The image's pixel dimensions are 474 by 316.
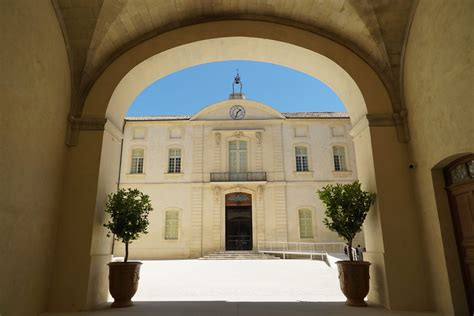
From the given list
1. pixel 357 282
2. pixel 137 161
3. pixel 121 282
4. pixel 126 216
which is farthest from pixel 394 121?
pixel 137 161

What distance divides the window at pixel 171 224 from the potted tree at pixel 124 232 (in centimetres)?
1313

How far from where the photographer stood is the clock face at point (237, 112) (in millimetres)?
19681

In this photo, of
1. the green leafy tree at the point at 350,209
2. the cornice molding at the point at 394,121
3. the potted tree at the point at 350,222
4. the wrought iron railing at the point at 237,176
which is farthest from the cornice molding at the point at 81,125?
the wrought iron railing at the point at 237,176

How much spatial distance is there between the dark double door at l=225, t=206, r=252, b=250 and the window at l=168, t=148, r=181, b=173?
3730 millimetres

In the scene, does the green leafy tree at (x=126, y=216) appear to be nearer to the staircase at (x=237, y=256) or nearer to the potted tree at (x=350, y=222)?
the potted tree at (x=350, y=222)

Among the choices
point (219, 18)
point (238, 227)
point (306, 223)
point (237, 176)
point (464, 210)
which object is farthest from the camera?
point (237, 176)

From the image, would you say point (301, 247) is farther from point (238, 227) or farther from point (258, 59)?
point (258, 59)

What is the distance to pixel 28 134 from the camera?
14.7 feet

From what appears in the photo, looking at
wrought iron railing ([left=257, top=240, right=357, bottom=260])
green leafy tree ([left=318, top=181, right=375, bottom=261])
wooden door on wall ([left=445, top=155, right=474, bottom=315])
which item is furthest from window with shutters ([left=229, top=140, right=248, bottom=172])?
wooden door on wall ([left=445, top=155, right=474, bottom=315])

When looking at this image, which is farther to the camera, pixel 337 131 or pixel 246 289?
pixel 337 131

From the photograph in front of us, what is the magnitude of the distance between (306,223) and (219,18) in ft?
46.4

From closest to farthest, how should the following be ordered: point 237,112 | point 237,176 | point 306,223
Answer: point 306,223 → point 237,176 → point 237,112

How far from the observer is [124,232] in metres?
5.34

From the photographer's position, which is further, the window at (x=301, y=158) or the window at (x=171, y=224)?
the window at (x=301, y=158)
